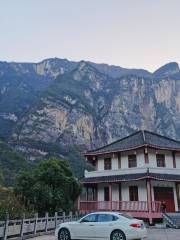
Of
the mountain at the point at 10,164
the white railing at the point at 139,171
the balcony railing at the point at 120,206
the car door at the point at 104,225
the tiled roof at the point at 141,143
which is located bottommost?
the car door at the point at 104,225

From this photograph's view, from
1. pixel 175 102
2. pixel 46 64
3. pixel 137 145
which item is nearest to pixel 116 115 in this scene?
pixel 175 102

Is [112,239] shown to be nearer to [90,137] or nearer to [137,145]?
[137,145]

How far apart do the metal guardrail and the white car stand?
2.73 m

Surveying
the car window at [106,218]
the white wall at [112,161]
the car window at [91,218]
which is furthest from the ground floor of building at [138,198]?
the car window at [106,218]

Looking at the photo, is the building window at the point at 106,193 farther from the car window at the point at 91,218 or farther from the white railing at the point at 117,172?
the car window at the point at 91,218

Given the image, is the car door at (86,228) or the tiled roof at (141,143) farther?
the tiled roof at (141,143)

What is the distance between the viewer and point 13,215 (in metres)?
19.8

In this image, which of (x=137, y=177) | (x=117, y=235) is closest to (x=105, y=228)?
(x=117, y=235)

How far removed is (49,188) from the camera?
29391mm

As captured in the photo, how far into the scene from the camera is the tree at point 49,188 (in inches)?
1111

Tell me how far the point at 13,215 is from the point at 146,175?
1331 cm

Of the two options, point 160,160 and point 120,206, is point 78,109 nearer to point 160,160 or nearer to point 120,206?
point 160,160

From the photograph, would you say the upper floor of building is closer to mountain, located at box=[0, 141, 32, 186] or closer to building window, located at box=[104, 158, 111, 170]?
building window, located at box=[104, 158, 111, 170]

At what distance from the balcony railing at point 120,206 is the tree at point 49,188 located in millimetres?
1557
